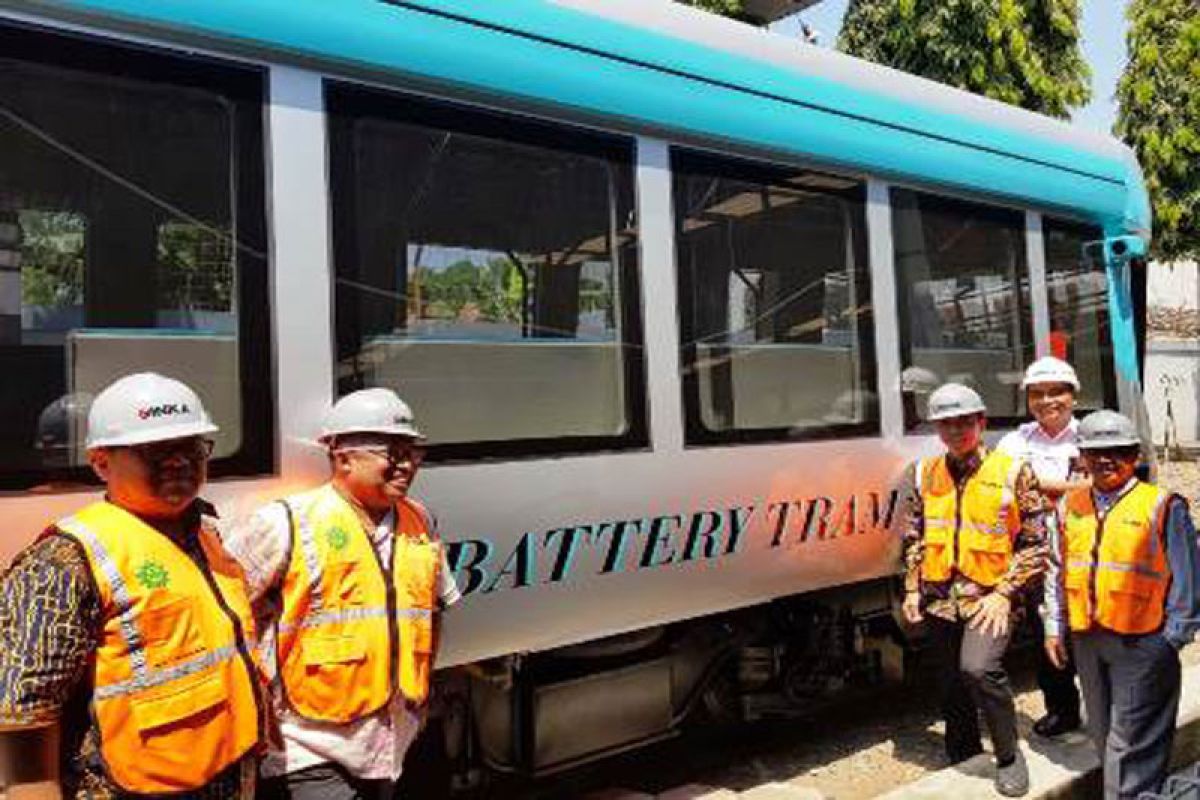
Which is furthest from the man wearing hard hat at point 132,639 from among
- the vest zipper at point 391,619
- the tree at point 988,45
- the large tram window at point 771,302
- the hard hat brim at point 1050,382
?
the tree at point 988,45

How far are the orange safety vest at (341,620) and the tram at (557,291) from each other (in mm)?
474

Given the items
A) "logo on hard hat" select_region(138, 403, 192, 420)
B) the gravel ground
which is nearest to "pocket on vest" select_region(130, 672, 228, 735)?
"logo on hard hat" select_region(138, 403, 192, 420)

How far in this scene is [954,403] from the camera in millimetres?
4328

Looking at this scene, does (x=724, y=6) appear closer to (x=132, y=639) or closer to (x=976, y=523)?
(x=976, y=523)

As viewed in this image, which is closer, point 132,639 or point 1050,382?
point 132,639

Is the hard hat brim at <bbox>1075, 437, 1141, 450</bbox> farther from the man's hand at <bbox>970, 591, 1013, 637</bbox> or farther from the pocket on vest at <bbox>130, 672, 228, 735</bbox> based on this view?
the pocket on vest at <bbox>130, 672, 228, 735</bbox>

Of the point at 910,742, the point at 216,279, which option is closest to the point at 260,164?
the point at 216,279

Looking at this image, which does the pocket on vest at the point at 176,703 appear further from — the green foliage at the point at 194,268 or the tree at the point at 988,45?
the tree at the point at 988,45

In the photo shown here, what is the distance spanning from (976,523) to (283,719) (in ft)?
9.19

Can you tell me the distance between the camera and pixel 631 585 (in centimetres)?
389

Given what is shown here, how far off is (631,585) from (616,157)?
1475 mm

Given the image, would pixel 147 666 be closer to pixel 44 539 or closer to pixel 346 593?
pixel 44 539

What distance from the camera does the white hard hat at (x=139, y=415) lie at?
2.13 meters

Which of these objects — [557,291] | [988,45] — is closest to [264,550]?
[557,291]
